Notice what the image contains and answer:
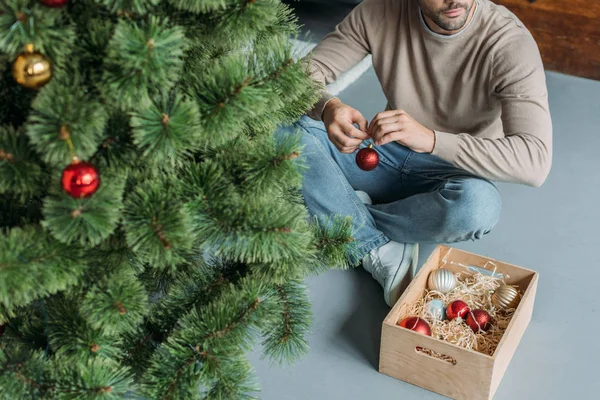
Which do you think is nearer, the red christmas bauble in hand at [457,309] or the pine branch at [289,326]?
the pine branch at [289,326]

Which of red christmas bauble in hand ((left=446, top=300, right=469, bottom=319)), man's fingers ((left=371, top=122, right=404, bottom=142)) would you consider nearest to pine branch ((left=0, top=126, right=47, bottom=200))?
man's fingers ((left=371, top=122, right=404, bottom=142))

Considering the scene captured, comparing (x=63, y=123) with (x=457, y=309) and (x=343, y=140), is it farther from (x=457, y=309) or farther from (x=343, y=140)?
(x=457, y=309)

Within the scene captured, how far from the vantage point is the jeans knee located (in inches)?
67.0

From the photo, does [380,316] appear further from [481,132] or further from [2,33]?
[2,33]

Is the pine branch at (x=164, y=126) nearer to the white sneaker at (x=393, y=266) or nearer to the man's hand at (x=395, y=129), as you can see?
the man's hand at (x=395, y=129)

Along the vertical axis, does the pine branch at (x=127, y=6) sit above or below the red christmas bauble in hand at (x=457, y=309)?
above

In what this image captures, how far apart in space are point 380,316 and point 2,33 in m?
1.21

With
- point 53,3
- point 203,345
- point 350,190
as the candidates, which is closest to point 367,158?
point 350,190

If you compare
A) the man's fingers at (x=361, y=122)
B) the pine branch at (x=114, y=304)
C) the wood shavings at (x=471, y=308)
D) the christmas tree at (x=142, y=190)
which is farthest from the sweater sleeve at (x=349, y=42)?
the pine branch at (x=114, y=304)

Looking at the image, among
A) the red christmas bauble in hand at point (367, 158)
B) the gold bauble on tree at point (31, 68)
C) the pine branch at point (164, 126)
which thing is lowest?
the red christmas bauble in hand at point (367, 158)

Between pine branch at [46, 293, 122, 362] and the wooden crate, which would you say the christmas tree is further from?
the wooden crate

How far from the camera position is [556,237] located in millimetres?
2010

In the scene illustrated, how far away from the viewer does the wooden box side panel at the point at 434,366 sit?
144 cm

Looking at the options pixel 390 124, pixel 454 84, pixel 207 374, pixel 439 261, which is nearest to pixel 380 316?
pixel 439 261
